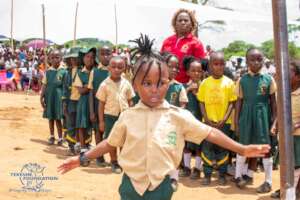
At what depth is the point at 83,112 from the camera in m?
7.24

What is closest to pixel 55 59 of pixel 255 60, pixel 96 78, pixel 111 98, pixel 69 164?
pixel 96 78

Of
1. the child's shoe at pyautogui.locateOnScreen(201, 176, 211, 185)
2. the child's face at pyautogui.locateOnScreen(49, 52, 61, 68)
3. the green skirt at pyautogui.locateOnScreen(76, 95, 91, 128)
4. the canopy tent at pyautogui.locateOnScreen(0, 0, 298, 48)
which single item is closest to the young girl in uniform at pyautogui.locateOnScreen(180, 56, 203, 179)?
the child's shoe at pyautogui.locateOnScreen(201, 176, 211, 185)

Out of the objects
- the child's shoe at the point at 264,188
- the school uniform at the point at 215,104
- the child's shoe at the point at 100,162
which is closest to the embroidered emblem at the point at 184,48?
the school uniform at the point at 215,104

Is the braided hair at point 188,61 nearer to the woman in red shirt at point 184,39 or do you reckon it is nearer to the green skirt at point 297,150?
the woman in red shirt at point 184,39

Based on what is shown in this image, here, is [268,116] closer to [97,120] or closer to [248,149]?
[97,120]

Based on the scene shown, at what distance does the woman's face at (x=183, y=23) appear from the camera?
619cm

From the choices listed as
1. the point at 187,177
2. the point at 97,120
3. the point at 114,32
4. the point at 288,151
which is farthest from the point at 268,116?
the point at 114,32

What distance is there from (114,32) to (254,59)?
44.3 ft

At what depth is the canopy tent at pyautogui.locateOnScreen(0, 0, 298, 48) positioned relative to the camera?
18672 mm

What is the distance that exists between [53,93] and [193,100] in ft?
9.85

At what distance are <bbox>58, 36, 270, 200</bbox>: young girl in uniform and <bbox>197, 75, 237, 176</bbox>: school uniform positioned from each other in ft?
9.78

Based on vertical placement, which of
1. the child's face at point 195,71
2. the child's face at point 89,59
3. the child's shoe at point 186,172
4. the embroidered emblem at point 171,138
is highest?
the child's face at point 89,59

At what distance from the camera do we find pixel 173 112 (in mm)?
3020

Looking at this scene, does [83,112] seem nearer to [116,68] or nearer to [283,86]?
[116,68]
